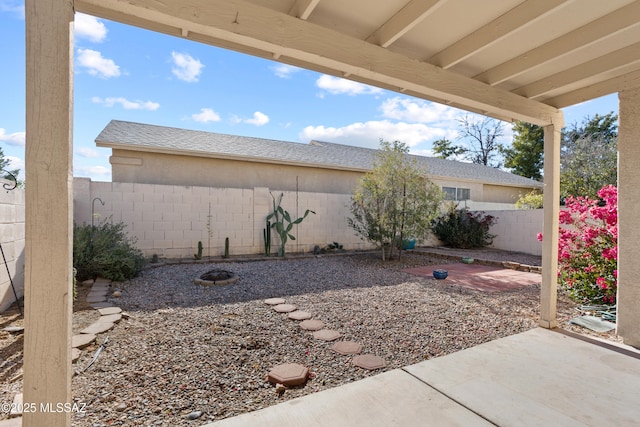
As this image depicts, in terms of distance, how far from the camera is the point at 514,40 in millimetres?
2453

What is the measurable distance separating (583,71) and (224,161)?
8.48 m

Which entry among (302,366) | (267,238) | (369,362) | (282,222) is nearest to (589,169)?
(282,222)

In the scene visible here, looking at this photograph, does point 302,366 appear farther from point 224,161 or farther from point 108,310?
point 224,161

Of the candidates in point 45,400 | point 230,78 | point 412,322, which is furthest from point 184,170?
point 45,400

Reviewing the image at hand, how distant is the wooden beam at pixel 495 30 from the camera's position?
204 centimetres

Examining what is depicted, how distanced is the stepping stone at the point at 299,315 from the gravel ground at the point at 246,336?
0.10 m

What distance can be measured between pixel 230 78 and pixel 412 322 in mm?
7944

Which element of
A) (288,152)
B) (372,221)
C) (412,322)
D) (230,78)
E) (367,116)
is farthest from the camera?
(367,116)

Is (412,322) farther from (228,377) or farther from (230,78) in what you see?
(230,78)

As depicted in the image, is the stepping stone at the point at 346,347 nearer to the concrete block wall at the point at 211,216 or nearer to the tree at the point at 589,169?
the concrete block wall at the point at 211,216

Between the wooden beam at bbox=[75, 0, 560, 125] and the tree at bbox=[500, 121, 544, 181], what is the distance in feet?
79.7

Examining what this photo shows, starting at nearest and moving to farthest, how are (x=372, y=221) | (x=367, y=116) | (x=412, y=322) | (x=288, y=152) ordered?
1. (x=412, y=322)
2. (x=372, y=221)
3. (x=288, y=152)
4. (x=367, y=116)

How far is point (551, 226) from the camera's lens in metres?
3.41

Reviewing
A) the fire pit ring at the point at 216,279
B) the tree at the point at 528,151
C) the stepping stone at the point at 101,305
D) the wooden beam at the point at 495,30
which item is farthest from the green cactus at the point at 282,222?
the tree at the point at 528,151
